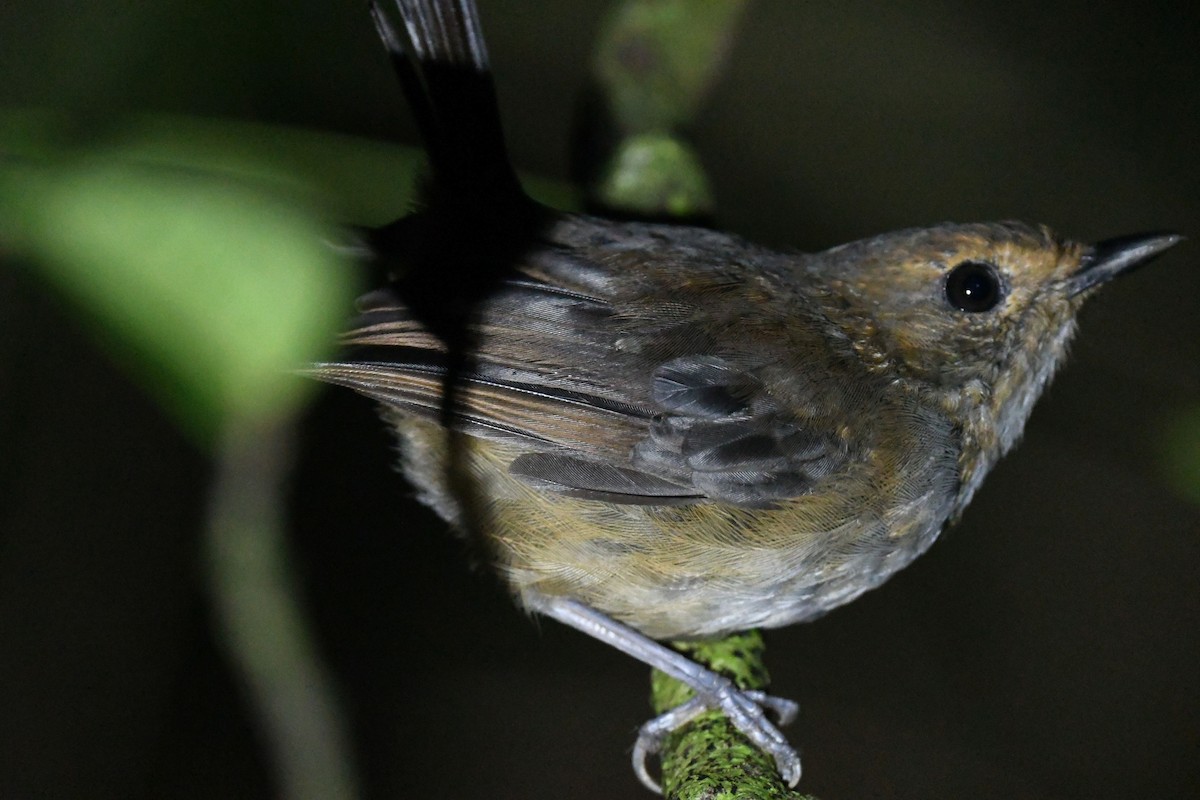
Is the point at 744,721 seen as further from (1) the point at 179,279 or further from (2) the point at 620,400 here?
(1) the point at 179,279

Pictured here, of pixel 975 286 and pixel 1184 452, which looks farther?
pixel 1184 452

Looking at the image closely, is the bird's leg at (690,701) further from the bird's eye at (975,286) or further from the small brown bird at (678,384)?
the bird's eye at (975,286)

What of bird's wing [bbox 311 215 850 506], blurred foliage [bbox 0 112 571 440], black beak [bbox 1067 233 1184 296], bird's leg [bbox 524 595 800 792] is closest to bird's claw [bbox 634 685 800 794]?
bird's leg [bbox 524 595 800 792]

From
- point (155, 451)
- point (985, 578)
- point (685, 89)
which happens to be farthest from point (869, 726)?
point (155, 451)

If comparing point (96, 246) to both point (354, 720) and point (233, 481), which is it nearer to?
point (233, 481)

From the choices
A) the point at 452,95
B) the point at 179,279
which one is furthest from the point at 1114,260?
the point at 179,279

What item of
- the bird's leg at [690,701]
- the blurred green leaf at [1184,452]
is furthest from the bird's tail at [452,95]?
the blurred green leaf at [1184,452]

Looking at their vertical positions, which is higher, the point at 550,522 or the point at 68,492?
the point at 68,492
